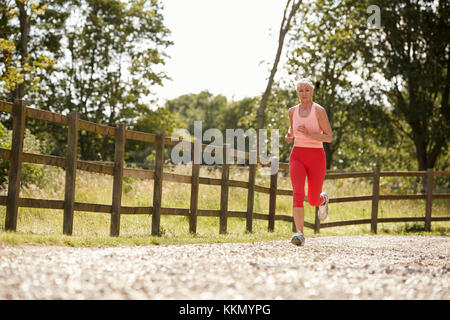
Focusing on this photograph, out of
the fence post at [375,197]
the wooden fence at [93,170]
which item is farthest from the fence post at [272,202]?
the fence post at [375,197]

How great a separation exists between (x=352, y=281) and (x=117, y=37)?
28.0 m

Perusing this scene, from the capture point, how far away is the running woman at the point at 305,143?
680 cm

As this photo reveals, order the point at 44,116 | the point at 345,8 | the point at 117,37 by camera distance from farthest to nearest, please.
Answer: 1. the point at 117,37
2. the point at 345,8
3. the point at 44,116

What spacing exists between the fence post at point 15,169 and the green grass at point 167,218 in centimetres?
18

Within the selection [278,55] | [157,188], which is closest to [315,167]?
[157,188]

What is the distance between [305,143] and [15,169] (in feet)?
10.7

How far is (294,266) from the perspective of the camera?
435 cm

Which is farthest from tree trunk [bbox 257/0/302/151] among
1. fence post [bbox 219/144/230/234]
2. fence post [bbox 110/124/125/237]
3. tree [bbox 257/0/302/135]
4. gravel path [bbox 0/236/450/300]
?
gravel path [bbox 0/236/450/300]

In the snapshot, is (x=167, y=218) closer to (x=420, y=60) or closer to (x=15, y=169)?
(x=15, y=169)

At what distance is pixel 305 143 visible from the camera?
6879mm

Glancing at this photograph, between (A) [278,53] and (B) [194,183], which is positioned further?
(A) [278,53]

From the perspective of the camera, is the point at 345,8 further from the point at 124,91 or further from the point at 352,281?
the point at 352,281

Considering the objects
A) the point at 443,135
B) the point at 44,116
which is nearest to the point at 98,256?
the point at 44,116
